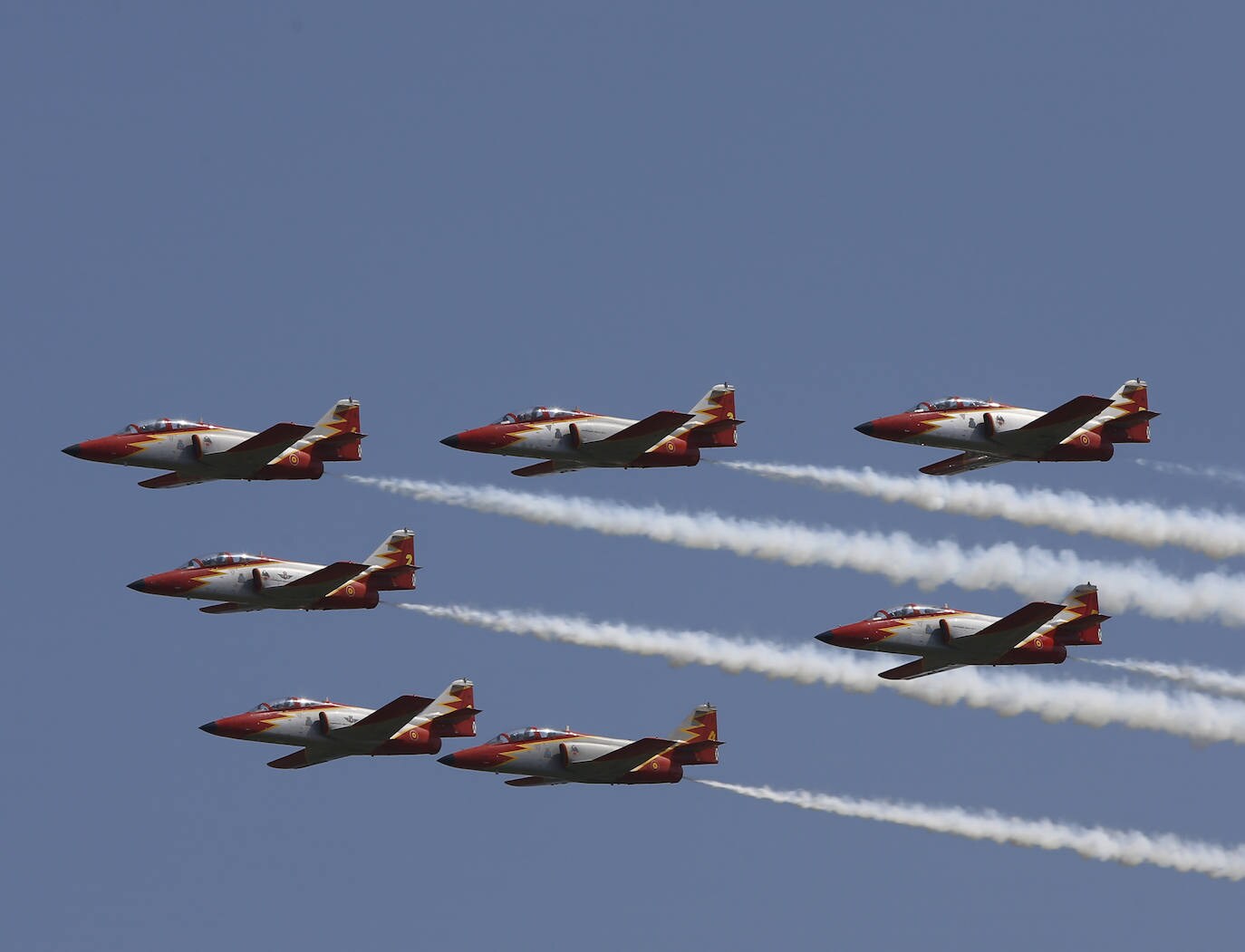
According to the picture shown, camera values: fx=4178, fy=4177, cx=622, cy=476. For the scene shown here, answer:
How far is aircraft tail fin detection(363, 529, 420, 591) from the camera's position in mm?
164625

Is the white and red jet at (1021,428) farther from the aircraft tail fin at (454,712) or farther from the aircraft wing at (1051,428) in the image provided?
the aircraft tail fin at (454,712)

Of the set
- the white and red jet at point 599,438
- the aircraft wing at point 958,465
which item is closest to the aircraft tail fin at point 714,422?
the white and red jet at point 599,438

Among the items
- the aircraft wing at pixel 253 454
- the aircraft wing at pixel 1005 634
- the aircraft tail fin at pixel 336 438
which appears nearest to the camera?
the aircraft wing at pixel 1005 634

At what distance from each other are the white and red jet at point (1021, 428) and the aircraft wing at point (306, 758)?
959 inches

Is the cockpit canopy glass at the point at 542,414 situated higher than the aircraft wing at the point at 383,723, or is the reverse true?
the cockpit canopy glass at the point at 542,414

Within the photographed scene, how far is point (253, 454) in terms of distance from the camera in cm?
16225

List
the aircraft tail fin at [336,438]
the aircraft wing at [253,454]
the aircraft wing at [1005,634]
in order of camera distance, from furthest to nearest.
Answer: the aircraft tail fin at [336,438] → the aircraft wing at [253,454] → the aircraft wing at [1005,634]

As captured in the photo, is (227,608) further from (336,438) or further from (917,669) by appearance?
(917,669)

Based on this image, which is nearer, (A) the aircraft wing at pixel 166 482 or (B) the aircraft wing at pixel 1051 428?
(B) the aircraft wing at pixel 1051 428

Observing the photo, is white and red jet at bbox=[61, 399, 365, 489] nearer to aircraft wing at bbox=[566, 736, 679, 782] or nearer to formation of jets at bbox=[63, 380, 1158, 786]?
formation of jets at bbox=[63, 380, 1158, 786]

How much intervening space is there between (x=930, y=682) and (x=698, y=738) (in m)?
11.1

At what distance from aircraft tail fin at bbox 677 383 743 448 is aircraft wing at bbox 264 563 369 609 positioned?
13.9 meters

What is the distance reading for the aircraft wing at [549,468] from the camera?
538ft

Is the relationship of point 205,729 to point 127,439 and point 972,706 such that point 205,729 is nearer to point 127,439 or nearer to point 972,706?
point 127,439
